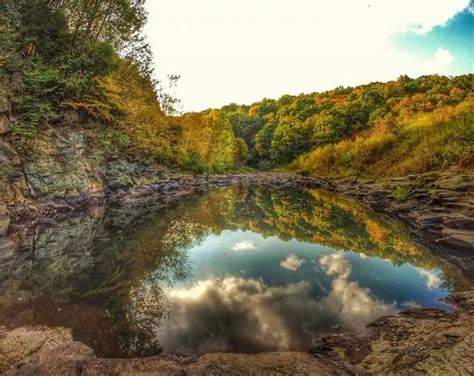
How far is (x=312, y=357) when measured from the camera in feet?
17.7

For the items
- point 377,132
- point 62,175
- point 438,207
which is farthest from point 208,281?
point 377,132

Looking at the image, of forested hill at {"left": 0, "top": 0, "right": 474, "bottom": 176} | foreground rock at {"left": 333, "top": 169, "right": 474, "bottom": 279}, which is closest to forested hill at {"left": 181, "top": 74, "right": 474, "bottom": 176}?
forested hill at {"left": 0, "top": 0, "right": 474, "bottom": 176}

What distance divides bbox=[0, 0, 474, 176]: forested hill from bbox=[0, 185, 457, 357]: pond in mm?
9055

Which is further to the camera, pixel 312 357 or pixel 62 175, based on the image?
pixel 62 175

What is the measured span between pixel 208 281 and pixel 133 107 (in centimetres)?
2408

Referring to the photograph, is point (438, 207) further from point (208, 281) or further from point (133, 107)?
point (133, 107)

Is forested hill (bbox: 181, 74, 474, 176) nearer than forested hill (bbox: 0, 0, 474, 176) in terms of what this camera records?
No

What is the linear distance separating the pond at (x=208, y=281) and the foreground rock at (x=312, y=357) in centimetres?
56

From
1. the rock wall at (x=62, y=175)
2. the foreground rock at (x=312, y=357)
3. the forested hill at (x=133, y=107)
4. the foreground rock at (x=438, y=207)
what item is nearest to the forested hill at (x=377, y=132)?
the forested hill at (x=133, y=107)

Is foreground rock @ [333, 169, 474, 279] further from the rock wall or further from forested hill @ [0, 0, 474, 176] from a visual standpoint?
the rock wall

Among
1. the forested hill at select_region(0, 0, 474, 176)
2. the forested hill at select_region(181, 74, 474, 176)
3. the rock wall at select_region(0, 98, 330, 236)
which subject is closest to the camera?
the rock wall at select_region(0, 98, 330, 236)

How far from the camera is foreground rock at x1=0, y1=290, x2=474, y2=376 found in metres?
4.58

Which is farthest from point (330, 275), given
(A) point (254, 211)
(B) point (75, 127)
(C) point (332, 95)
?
(C) point (332, 95)

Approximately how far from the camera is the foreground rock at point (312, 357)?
4582 millimetres
